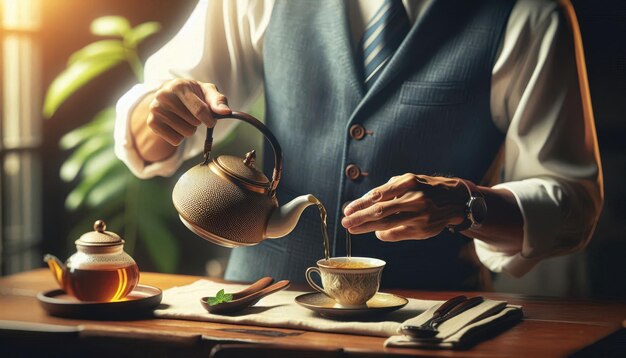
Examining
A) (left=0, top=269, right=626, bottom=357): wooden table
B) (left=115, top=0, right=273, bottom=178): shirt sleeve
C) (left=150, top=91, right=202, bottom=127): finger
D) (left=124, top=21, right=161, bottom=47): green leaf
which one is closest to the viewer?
(left=0, top=269, right=626, bottom=357): wooden table

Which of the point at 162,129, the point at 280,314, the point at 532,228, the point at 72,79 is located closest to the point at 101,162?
the point at 72,79

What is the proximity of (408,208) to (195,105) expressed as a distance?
1.60 ft

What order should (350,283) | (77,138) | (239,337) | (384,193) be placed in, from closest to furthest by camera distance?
(239,337) → (350,283) → (384,193) → (77,138)

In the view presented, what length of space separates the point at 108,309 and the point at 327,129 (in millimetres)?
691

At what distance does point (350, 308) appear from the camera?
1625 millimetres

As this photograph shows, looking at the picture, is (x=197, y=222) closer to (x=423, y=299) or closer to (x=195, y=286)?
(x=195, y=286)

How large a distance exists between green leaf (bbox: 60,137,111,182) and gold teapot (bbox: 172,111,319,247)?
79cm

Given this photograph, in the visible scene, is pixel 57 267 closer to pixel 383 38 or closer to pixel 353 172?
pixel 353 172

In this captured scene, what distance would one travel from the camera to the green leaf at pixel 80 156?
2.46m

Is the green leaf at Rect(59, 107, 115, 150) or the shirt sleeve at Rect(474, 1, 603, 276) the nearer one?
the shirt sleeve at Rect(474, 1, 603, 276)

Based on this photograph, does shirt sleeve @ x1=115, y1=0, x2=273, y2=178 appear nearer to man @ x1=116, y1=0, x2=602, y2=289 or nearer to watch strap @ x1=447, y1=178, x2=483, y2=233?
man @ x1=116, y1=0, x2=602, y2=289

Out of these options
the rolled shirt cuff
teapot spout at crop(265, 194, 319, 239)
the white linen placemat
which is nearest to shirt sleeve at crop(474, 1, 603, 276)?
the rolled shirt cuff

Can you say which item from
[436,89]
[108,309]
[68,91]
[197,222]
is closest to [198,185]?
[197,222]

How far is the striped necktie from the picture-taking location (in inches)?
80.8
